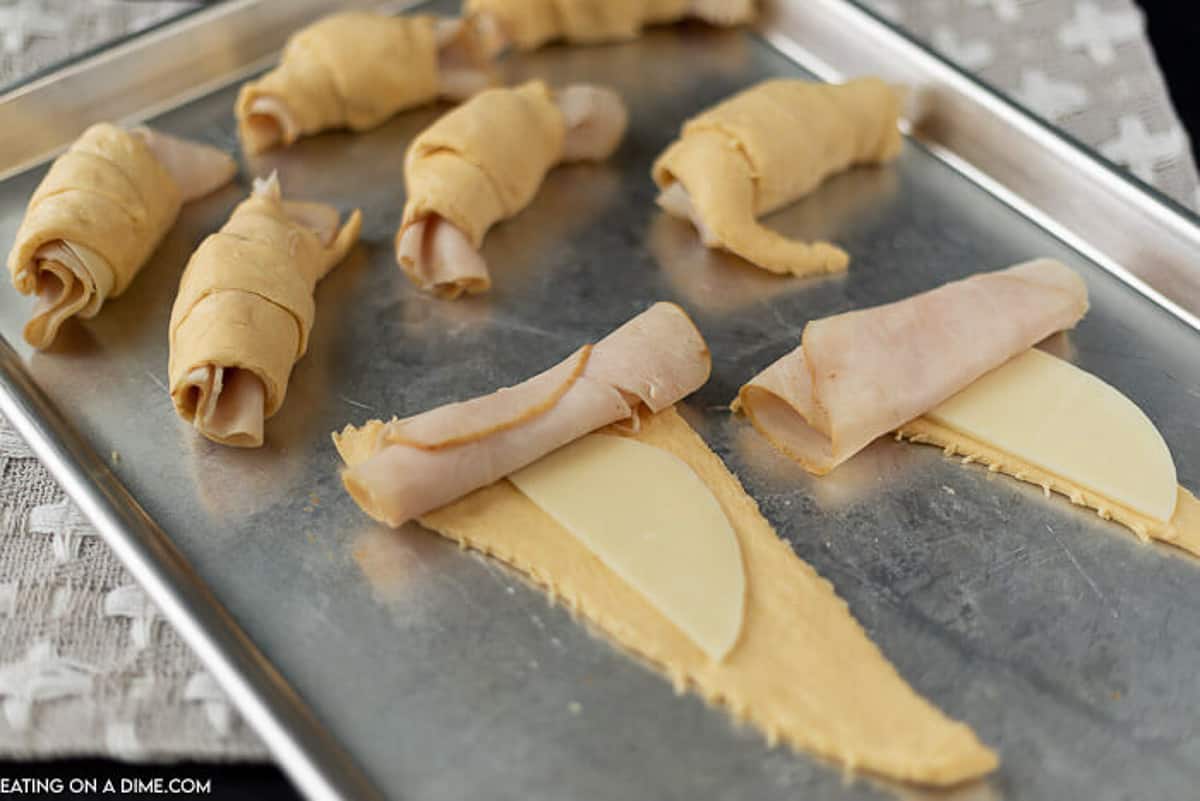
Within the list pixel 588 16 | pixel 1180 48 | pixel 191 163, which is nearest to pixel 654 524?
Result: pixel 191 163

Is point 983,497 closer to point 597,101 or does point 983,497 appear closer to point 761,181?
point 761,181

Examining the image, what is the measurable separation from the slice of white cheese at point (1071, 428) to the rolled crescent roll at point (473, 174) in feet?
3.10

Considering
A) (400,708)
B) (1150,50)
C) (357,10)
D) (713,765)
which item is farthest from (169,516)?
(1150,50)

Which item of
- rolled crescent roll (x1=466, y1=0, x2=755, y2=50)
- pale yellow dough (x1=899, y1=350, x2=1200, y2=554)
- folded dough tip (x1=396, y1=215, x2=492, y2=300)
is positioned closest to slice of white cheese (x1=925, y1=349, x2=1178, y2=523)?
pale yellow dough (x1=899, y1=350, x2=1200, y2=554)

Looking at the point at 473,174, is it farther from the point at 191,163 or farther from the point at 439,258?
the point at 191,163

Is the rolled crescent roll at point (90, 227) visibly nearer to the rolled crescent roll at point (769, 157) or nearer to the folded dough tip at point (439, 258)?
the folded dough tip at point (439, 258)

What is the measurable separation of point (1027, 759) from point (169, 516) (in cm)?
137

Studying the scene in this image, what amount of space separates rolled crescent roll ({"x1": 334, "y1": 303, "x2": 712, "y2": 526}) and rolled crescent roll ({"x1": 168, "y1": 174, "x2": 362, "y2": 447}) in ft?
0.56

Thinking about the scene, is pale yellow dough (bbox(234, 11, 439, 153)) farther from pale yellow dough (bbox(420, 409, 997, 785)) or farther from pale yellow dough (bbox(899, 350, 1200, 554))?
pale yellow dough (bbox(899, 350, 1200, 554))

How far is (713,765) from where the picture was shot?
178cm

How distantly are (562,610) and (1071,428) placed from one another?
3.13ft

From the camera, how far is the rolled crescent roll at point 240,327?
2.16 m

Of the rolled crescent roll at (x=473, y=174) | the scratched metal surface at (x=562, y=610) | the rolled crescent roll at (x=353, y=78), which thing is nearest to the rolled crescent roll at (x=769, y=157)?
the scratched metal surface at (x=562, y=610)

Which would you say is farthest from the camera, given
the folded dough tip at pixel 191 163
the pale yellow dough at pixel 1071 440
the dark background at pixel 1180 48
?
the dark background at pixel 1180 48
